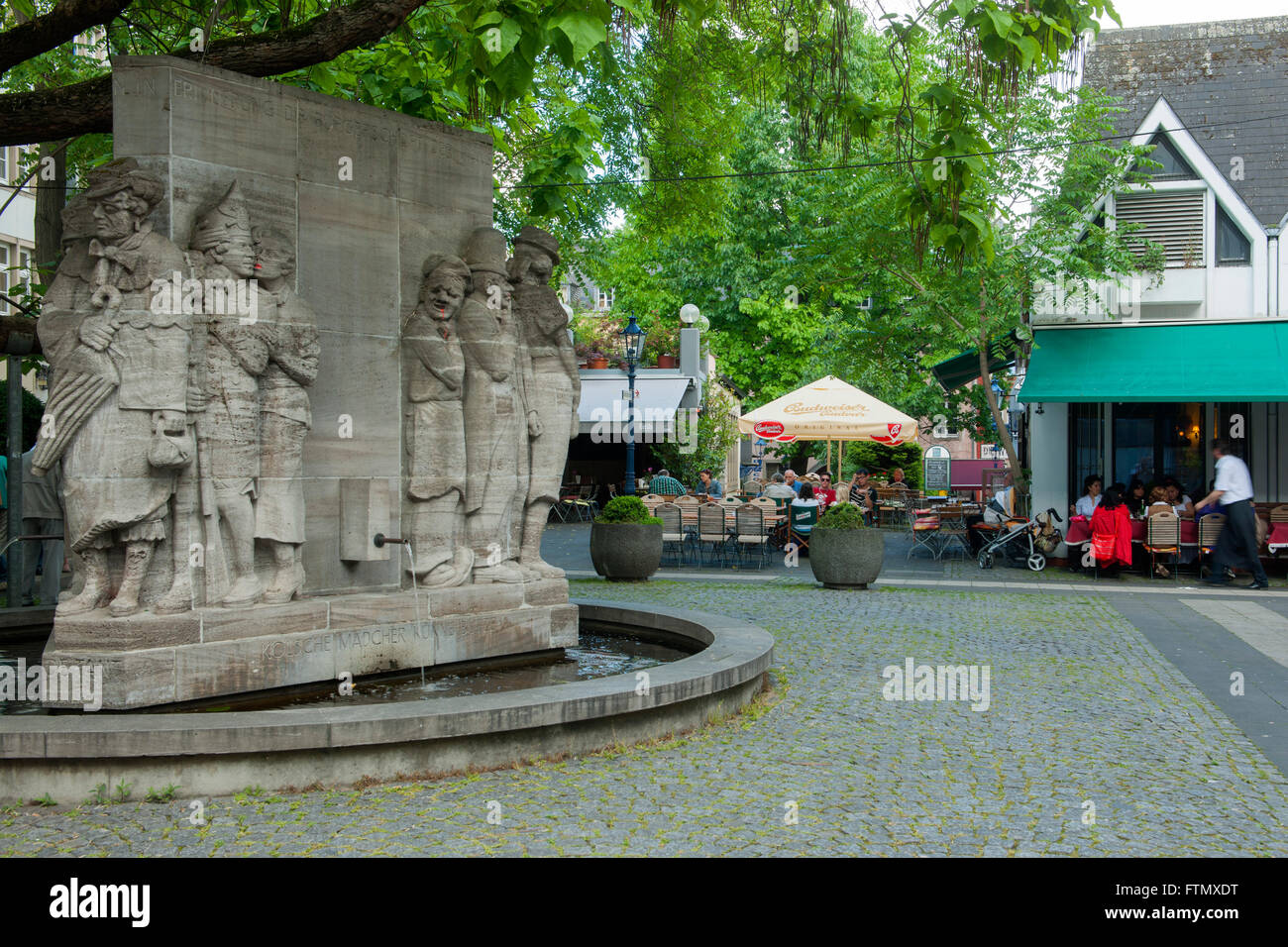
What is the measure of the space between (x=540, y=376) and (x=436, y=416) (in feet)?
3.63

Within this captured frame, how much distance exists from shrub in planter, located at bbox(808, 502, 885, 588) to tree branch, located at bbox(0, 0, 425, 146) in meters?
9.50

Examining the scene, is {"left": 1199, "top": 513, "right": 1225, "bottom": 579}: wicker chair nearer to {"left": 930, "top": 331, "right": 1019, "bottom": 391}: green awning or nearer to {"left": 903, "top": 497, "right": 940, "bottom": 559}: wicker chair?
{"left": 903, "top": 497, "right": 940, "bottom": 559}: wicker chair

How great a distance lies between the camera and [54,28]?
754 cm

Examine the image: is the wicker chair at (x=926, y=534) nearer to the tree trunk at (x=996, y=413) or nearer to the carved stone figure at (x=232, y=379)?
the tree trunk at (x=996, y=413)

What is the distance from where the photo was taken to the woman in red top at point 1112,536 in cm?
1775

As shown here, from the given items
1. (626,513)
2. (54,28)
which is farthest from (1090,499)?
(54,28)

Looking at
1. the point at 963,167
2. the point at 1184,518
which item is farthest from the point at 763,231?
the point at 963,167

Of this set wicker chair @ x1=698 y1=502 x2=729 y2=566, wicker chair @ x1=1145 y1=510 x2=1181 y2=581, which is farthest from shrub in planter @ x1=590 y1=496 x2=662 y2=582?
wicker chair @ x1=1145 y1=510 x2=1181 y2=581

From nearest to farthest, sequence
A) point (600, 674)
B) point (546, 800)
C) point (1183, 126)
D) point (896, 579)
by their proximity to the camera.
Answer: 1. point (546, 800)
2. point (600, 674)
3. point (896, 579)
4. point (1183, 126)

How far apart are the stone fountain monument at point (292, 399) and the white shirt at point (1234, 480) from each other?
1150 centimetres

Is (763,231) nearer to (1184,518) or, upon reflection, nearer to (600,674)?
(1184,518)

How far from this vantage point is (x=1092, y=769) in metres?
6.73

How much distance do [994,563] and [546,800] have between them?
14890 millimetres

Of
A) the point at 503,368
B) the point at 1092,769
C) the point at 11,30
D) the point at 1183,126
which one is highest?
the point at 1183,126
